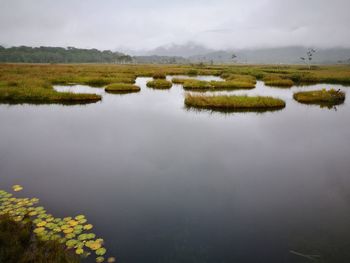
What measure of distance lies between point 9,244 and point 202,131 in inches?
503

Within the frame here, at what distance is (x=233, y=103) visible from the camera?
974 inches

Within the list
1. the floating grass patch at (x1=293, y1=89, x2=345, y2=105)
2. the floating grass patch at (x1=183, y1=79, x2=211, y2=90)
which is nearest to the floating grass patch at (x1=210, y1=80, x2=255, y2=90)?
the floating grass patch at (x1=183, y1=79, x2=211, y2=90)

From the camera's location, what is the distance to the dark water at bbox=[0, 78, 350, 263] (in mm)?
6676

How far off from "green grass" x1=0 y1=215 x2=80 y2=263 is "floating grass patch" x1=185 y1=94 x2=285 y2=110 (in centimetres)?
1978

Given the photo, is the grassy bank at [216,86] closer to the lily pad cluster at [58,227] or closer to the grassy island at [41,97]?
the grassy island at [41,97]

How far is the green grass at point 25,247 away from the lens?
549 cm

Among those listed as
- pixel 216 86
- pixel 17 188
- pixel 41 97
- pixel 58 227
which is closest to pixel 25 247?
pixel 58 227

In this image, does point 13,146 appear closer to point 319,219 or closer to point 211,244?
point 211,244

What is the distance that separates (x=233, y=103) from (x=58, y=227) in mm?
20333

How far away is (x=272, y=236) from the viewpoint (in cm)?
693

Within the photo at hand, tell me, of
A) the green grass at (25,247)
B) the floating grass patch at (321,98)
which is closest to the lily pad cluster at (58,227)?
the green grass at (25,247)

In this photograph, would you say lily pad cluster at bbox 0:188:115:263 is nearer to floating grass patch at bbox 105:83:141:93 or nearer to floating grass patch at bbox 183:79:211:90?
floating grass patch at bbox 105:83:141:93

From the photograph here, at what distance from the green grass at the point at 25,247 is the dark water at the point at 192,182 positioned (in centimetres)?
108

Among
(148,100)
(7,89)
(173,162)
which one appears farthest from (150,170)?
(7,89)
